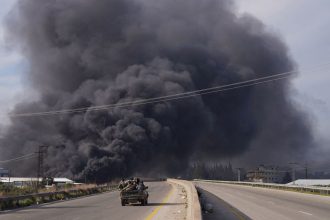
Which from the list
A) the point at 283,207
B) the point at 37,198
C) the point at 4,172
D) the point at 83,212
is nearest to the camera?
the point at 83,212

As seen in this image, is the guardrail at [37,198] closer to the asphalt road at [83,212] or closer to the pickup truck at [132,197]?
the asphalt road at [83,212]

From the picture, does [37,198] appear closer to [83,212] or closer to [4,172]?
[83,212]

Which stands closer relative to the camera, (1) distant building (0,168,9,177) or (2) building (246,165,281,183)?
(1) distant building (0,168,9,177)

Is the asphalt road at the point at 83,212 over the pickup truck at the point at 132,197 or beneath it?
beneath

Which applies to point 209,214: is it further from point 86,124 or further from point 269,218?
point 86,124

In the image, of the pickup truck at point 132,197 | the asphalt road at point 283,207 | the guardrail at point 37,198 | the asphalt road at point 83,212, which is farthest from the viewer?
the pickup truck at point 132,197

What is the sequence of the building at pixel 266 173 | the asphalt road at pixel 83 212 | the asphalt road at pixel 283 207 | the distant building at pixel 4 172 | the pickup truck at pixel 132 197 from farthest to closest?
the building at pixel 266 173
the distant building at pixel 4 172
the pickup truck at pixel 132 197
the asphalt road at pixel 83 212
the asphalt road at pixel 283 207

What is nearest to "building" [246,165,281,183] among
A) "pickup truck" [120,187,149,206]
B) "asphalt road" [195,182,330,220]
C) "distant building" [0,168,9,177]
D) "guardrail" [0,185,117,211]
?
"distant building" [0,168,9,177]

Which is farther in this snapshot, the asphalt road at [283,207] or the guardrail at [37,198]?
the guardrail at [37,198]

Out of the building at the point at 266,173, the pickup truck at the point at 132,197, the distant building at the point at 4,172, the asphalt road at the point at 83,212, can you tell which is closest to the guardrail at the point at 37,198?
the asphalt road at the point at 83,212

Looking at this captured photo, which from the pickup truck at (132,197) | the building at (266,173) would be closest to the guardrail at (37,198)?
the pickup truck at (132,197)

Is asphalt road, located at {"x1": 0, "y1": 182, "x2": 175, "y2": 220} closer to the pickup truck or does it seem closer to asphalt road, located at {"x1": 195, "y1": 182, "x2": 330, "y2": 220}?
the pickup truck

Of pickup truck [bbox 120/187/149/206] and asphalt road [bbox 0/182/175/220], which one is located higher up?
pickup truck [bbox 120/187/149/206]

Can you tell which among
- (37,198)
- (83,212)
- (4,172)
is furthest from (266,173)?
(83,212)
